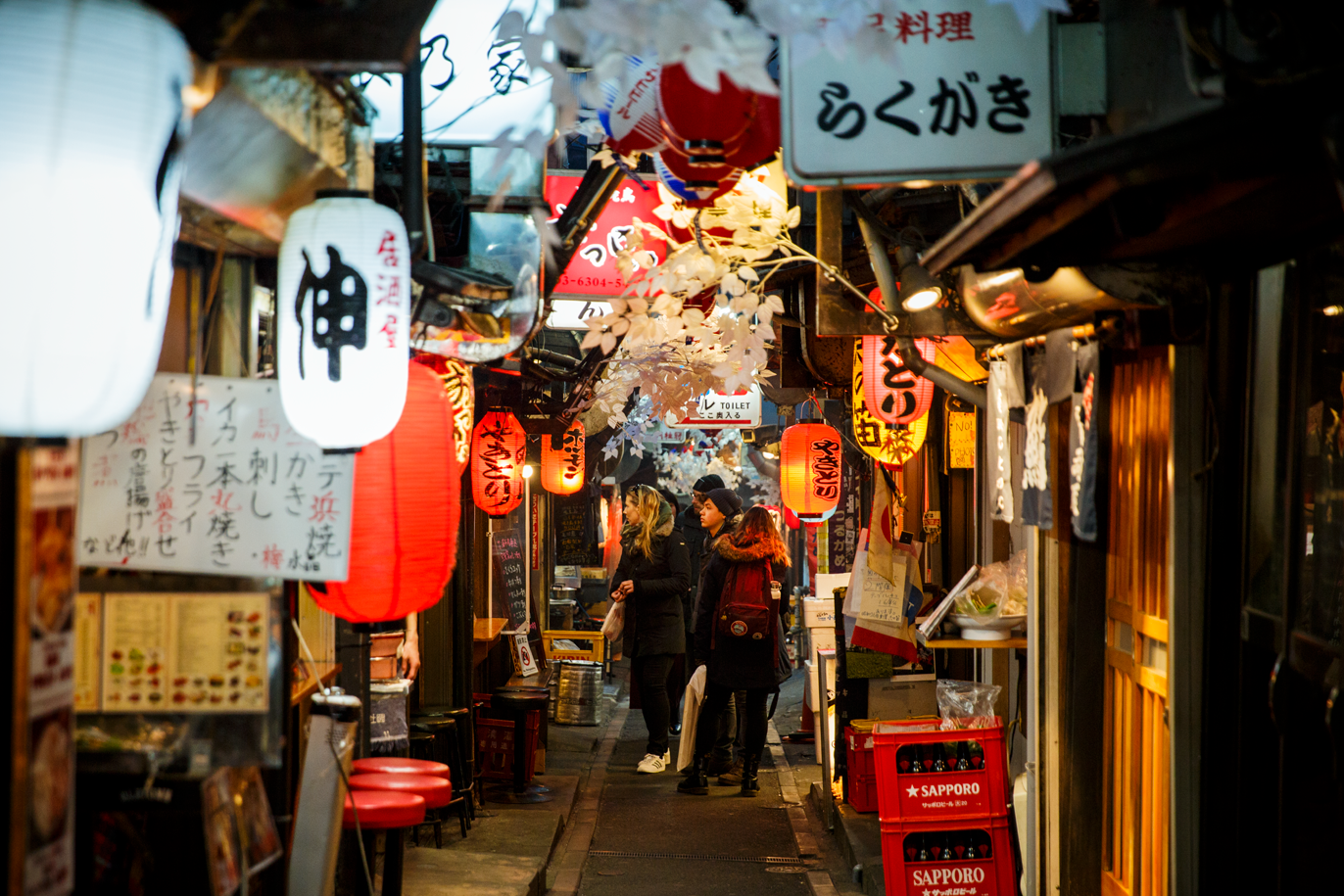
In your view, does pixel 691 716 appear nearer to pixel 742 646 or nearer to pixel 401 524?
pixel 742 646

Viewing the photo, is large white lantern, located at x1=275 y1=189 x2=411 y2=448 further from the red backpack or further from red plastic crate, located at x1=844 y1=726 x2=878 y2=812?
the red backpack

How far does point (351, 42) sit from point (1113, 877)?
18.4 feet

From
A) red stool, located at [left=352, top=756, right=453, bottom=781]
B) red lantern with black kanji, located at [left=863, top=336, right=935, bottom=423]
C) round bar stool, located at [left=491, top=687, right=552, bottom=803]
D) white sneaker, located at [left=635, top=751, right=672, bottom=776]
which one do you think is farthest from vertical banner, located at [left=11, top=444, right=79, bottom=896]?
white sneaker, located at [left=635, top=751, right=672, bottom=776]

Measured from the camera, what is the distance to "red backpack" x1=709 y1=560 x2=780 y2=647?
12.7m

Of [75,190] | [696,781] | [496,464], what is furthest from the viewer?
[496,464]

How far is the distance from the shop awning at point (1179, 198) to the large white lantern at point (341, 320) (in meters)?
2.21

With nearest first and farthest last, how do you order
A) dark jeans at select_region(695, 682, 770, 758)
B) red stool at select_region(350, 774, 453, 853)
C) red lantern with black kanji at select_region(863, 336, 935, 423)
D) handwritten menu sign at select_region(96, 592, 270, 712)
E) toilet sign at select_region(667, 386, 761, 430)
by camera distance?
handwritten menu sign at select_region(96, 592, 270, 712), red stool at select_region(350, 774, 453, 853), red lantern with black kanji at select_region(863, 336, 935, 423), dark jeans at select_region(695, 682, 770, 758), toilet sign at select_region(667, 386, 761, 430)

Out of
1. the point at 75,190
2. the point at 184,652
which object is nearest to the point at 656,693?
the point at 184,652

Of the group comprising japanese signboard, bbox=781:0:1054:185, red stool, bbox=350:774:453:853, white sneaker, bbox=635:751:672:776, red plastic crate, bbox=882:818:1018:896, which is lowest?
white sneaker, bbox=635:751:672:776

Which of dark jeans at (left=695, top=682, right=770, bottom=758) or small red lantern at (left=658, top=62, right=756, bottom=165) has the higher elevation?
small red lantern at (left=658, top=62, right=756, bottom=165)

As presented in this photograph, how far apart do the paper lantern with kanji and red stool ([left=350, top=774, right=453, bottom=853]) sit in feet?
23.9

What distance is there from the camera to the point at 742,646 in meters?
12.8

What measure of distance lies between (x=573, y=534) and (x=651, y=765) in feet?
34.2

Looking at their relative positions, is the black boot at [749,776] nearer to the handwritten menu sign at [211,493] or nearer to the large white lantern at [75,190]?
the handwritten menu sign at [211,493]
